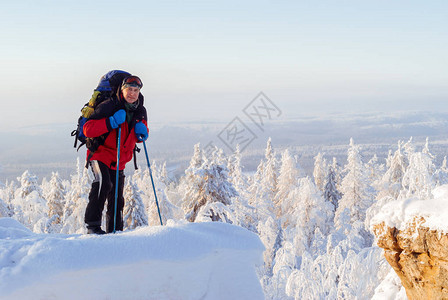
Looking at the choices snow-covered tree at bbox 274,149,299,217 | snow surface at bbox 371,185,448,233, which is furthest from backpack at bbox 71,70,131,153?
snow-covered tree at bbox 274,149,299,217

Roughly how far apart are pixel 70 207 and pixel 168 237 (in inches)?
1022

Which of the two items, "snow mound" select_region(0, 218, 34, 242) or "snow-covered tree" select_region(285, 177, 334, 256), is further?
"snow-covered tree" select_region(285, 177, 334, 256)

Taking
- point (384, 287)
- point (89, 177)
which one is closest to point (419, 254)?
point (384, 287)

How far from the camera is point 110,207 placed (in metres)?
6.14

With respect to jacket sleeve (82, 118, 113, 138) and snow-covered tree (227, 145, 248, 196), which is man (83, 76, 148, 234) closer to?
jacket sleeve (82, 118, 113, 138)

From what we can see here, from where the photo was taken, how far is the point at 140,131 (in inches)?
238

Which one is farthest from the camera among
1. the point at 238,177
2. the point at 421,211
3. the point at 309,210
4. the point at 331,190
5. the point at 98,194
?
the point at 331,190

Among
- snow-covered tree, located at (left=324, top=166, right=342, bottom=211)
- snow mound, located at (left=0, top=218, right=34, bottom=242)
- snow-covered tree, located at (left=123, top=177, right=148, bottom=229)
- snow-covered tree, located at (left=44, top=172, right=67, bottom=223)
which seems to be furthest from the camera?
snow-covered tree, located at (left=324, top=166, right=342, bottom=211)

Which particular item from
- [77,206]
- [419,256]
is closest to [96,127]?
[419,256]

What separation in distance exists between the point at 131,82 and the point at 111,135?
35.1 inches

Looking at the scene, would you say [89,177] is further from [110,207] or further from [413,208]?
[413,208]

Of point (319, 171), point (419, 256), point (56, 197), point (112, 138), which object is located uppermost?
point (112, 138)

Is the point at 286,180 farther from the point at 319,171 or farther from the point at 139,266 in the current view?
the point at 139,266

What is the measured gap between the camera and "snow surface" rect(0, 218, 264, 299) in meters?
3.13
